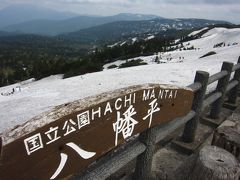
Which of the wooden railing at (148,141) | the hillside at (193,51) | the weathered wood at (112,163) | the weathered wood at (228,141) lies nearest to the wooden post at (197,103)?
the wooden railing at (148,141)

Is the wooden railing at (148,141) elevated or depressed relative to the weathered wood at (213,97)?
elevated

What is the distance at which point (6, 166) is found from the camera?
1.54 meters

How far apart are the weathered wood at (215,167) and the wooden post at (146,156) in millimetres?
485

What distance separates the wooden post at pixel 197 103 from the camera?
4555 mm

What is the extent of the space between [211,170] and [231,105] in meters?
4.45

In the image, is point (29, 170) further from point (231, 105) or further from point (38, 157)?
point (231, 105)

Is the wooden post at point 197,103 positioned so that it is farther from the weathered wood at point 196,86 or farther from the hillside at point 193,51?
the hillside at point 193,51

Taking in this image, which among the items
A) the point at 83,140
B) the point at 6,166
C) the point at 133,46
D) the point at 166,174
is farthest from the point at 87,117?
the point at 133,46

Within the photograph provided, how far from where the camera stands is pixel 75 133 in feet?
6.25

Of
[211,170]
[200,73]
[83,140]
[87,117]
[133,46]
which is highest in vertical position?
[87,117]

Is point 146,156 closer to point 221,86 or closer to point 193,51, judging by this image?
point 221,86

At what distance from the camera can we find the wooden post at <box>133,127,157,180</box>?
3.14 m

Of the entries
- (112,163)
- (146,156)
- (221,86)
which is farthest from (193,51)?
(112,163)

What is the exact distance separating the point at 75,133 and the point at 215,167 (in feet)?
5.63
